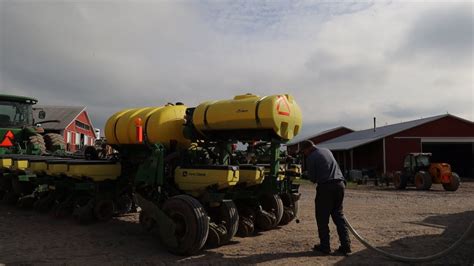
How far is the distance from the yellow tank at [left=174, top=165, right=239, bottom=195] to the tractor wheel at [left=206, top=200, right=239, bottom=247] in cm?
41

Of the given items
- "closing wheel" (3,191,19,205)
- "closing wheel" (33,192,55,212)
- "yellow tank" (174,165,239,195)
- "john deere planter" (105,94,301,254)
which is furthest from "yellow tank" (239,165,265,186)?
"closing wheel" (3,191,19,205)

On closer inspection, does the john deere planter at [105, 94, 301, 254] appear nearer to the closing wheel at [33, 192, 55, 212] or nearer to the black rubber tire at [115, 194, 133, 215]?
the black rubber tire at [115, 194, 133, 215]

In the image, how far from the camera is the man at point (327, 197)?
604 centimetres

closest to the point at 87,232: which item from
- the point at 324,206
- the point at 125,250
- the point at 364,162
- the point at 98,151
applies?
the point at 125,250

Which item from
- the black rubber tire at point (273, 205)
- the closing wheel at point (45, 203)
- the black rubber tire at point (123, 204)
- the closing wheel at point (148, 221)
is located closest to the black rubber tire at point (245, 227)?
the black rubber tire at point (273, 205)

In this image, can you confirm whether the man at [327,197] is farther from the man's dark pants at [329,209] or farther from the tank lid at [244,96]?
the tank lid at [244,96]

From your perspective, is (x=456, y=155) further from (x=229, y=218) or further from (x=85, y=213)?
(x=85, y=213)

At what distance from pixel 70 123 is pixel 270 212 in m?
33.0

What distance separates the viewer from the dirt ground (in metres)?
5.77

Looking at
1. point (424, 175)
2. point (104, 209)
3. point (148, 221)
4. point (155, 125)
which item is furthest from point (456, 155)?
point (148, 221)

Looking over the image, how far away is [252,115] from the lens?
6352 millimetres

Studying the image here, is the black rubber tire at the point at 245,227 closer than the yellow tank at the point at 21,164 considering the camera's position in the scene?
Yes

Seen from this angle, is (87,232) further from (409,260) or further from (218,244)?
(409,260)

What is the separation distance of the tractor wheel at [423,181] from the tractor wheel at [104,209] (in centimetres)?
1495
